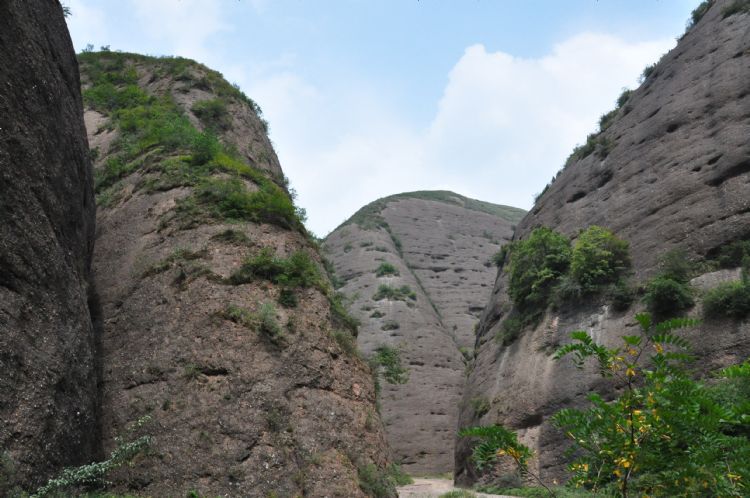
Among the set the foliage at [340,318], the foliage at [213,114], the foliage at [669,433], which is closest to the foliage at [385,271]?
the foliage at [213,114]

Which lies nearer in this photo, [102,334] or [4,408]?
[4,408]

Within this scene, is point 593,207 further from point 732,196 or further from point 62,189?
point 62,189

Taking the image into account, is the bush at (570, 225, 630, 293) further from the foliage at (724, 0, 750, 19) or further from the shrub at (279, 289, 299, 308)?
the foliage at (724, 0, 750, 19)

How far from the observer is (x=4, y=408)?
6.36m

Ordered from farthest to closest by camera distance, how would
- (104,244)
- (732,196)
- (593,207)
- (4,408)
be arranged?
(593,207) < (732,196) < (104,244) < (4,408)

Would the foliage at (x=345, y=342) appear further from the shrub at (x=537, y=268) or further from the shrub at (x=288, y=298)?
the shrub at (x=537, y=268)

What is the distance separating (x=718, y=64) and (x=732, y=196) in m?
8.15

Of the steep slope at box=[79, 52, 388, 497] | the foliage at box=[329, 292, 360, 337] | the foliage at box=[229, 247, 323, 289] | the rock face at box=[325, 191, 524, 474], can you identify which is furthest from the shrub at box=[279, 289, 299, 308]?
the rock face at box=[325, 191, 524, 474]

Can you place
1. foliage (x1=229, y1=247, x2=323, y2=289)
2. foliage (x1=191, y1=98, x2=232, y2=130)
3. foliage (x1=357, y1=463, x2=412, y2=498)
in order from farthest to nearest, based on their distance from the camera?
foliage (x1=191, y1=98, x2=232, y2=130), foliage (x1=229, y1=247, x2=323, y2=289), foliage (x1=357, y1=463, x2=412, y2=498)

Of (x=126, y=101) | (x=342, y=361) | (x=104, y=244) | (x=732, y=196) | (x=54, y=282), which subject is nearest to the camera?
(x=54, y=282)

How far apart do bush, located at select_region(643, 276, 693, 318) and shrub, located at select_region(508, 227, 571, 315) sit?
514cm

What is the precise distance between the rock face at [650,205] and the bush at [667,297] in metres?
0.43

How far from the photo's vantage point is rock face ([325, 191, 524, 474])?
28328 mm

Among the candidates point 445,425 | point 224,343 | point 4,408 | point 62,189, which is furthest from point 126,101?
point 445,425
